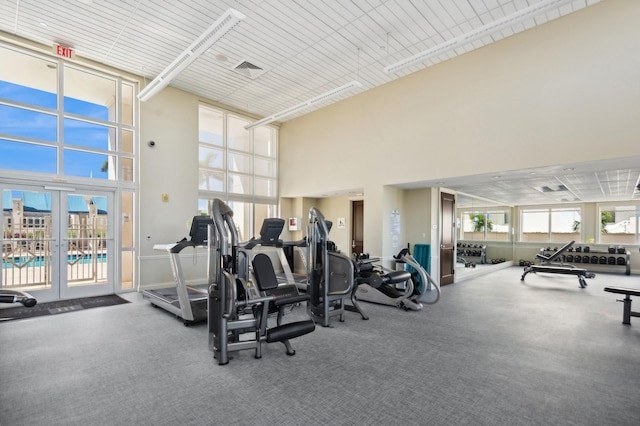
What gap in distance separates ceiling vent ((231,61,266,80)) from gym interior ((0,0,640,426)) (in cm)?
13

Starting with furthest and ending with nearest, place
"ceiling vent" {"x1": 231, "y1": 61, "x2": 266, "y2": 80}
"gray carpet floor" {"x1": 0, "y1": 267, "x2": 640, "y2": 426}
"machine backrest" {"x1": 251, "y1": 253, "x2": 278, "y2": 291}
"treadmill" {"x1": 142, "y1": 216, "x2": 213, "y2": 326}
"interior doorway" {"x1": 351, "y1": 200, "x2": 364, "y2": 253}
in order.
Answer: "interior doorway" {"x1": 351, "y1": 200, "x2": 364, "y2": 253}, "ceiling vent" {"x1": 231, "y1": 61, "x2": 266, "y2": 80}, "treadmill" {"x1": 142, "y1": 216, "x2": 213, "y2": 326}, "machine backrest" {"x1": 251, "y1": 253, "x2": 278, "y2": 291}, "gray carpet floor" {"x1": 0, "y1": 267, "x2": 640, "y2": 426}

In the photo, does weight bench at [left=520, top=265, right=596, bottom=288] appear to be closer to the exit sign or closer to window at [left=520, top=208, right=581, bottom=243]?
window at [left=520, top=208, right=581, bottom=243]

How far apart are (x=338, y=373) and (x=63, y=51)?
676 centimetres

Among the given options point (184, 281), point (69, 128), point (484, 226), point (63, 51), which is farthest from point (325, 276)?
point (484, 226)

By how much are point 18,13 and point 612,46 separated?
8.34 meters

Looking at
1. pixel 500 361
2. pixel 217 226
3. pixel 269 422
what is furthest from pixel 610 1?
pixel 269 422

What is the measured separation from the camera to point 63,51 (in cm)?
552

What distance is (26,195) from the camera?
552 cm

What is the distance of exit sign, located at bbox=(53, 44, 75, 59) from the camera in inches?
214

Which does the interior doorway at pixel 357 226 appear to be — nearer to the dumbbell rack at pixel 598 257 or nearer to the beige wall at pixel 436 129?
the beige wall at pixel 436 129

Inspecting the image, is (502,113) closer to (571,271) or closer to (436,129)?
(436,129)

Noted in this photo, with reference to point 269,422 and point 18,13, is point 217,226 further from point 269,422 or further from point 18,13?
point 18,13

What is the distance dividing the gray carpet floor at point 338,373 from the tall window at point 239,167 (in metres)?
3.84

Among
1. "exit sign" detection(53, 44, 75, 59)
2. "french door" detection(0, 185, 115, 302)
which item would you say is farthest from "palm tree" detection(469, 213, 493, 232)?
"exit sign" detection(53, 44, 75, 59)
